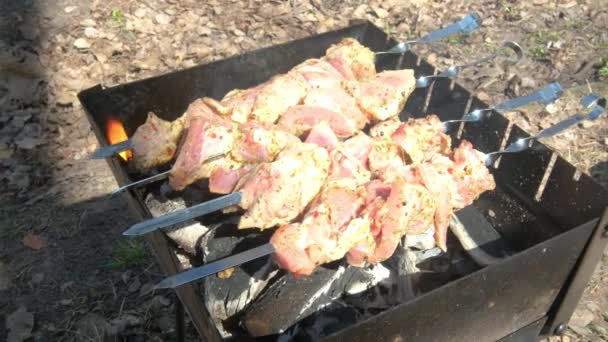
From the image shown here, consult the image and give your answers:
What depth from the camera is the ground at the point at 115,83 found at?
10.8 ft

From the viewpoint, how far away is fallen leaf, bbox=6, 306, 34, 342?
312 cm

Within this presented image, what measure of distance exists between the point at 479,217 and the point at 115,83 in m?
3.49

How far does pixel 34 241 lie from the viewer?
366 cm

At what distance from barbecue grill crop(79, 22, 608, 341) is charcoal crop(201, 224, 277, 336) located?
76mm

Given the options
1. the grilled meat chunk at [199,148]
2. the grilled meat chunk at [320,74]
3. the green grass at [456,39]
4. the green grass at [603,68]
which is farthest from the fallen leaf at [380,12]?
the grilled meat chunk at [199,148]

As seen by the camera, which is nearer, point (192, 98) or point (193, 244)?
point (193, 244)

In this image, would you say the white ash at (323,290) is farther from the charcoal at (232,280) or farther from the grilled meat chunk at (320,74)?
the grilled meat chunk at (320,74)

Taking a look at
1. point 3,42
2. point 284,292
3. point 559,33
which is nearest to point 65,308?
point 284,292

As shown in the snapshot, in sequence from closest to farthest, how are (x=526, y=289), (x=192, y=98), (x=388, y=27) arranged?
1. (x=526, y=289)
2. (x=192, y=98)
3. (x=388, y=27)

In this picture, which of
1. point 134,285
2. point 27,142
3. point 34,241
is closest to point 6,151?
point 27,142

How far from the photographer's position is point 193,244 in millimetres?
2465

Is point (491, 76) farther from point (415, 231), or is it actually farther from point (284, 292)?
point (284, 292)

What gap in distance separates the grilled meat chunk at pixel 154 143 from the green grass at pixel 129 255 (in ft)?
3.66

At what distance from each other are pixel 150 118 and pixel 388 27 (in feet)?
11.2
